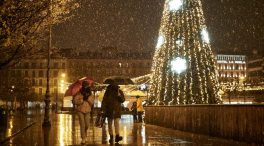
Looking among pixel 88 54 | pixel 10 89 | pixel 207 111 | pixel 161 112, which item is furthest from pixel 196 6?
pixel 88 54

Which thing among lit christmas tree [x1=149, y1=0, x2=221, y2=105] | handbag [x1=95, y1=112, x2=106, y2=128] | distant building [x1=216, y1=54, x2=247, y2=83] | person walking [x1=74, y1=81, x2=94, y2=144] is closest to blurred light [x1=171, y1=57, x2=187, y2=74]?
lit christmas tree [x1=149, y1=0, x2=221, y2=105]

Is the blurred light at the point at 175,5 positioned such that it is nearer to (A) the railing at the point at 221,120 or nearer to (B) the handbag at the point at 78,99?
(A) the railing at the point at 221,120

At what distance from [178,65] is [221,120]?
10.1m

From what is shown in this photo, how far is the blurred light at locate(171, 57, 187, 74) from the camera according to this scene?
23.9m

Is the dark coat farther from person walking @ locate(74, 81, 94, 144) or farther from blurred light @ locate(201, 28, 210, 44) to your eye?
blurred light @ locate(201, 28, 210, 44)

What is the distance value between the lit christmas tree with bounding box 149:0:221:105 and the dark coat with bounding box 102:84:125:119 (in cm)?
1109

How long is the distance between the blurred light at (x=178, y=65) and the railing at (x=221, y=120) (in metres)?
3.54

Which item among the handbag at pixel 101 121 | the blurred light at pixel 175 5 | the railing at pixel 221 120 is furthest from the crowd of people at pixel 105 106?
the blurred light at pixel 175 5

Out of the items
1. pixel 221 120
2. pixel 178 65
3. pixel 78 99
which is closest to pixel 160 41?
pixel 178 65

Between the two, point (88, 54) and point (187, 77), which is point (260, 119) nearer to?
point (187, 77)

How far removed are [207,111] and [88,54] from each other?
104004 millimetres

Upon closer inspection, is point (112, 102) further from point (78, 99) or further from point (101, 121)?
point (78, 99)

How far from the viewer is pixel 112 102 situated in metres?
13.2

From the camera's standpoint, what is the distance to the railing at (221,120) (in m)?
11.8
